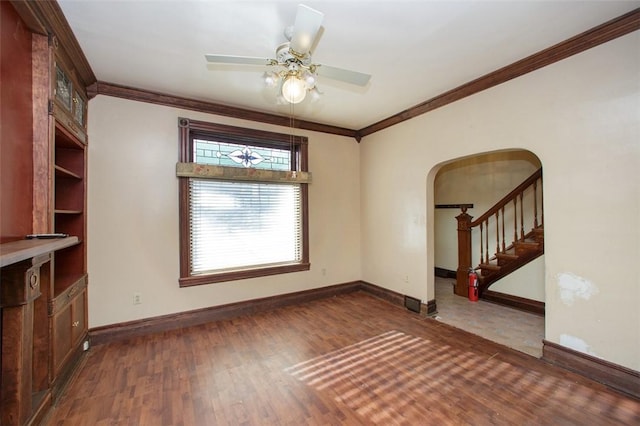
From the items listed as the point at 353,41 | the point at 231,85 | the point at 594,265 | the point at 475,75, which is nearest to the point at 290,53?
the point at 353,41

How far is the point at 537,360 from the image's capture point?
244 centimetres

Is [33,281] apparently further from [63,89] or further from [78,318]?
[63,89]

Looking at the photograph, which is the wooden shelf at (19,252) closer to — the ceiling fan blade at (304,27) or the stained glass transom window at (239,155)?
the ceiling fan blade at (304,27)

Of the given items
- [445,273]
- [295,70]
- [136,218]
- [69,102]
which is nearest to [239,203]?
[136,218]

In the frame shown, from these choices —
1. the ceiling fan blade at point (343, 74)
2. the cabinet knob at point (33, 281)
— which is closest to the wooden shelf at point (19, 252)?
the cabinet knob at point (33, 281)

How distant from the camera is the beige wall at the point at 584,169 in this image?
201cm

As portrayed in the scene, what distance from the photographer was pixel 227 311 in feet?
11.5

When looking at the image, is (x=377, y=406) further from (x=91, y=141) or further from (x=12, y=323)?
(x=91, y=141)

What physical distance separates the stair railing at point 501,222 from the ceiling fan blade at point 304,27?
3.85 meters

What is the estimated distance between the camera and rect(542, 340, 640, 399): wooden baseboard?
197 cm

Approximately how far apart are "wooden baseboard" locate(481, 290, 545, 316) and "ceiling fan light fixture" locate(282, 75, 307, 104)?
406 centimetres

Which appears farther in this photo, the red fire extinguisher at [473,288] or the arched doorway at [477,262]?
the red fire extinguisher at [473,288]

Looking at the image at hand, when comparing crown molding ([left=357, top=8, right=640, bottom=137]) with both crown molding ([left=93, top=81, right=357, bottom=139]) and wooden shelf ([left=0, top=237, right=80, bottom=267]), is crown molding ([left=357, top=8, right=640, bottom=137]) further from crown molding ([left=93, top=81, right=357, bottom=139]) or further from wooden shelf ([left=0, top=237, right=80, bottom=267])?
wooden shelf ([left=0, top=237, right=80, bottom=267])

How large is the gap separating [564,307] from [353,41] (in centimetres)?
292
